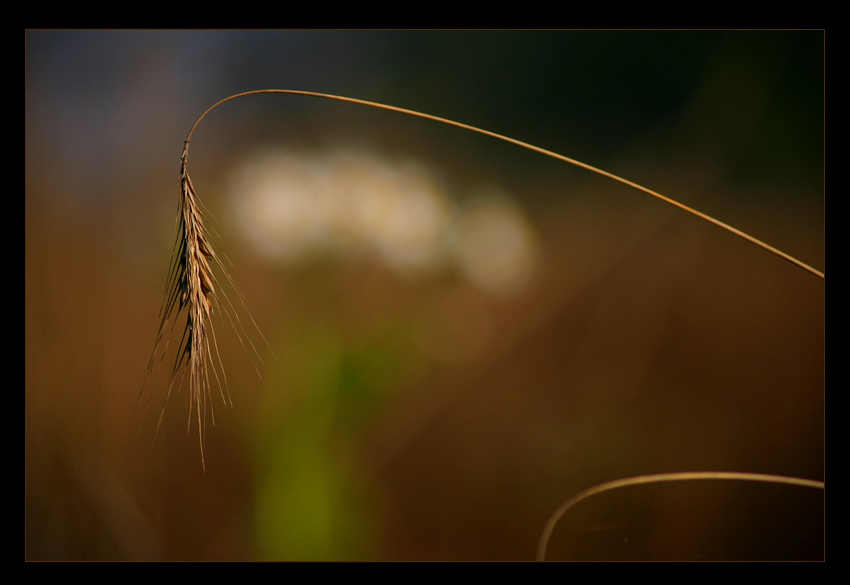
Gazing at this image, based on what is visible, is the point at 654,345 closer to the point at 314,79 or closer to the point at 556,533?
the point at 556,533

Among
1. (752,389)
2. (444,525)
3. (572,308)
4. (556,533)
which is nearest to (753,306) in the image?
(752,389)

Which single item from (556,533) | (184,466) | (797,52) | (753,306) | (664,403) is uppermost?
(797,52)

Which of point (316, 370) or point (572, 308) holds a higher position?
point (572, 308)

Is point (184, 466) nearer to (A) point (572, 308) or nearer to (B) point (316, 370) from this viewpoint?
(B) point (316, 370)

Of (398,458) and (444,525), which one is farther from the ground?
(398,458)

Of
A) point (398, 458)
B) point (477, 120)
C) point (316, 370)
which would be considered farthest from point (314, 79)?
point (398, 458)

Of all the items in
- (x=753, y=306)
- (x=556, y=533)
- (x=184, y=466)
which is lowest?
(x=556, y=533)

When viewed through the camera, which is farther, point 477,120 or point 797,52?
point 477,120
